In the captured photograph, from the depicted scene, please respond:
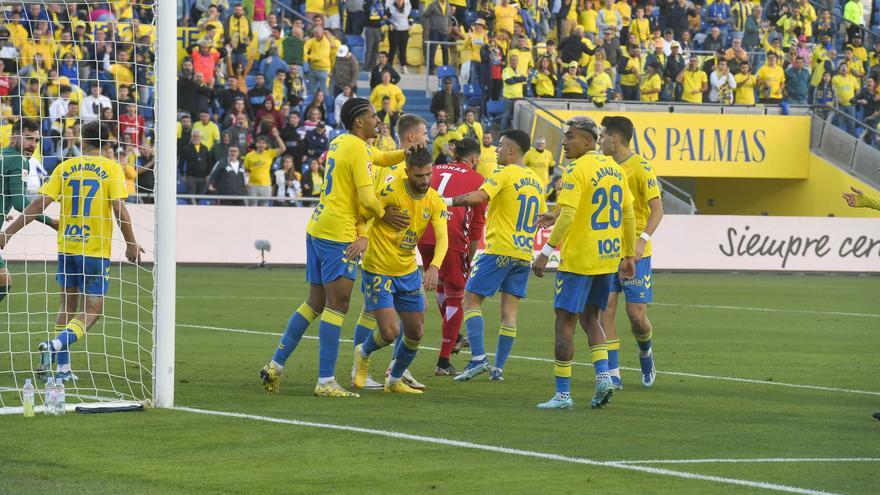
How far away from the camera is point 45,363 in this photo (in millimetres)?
10867

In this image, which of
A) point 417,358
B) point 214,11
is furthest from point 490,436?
point 214,11

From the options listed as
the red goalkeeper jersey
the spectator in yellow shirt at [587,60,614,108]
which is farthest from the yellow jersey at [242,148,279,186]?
the red goalkeeper jersey

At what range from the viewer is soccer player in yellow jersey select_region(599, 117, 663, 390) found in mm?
11078

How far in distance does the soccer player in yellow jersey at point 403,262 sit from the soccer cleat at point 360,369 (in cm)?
28

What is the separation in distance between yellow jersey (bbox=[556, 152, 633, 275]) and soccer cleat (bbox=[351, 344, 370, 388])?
1.95 m

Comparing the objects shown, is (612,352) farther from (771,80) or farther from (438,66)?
(771,80)

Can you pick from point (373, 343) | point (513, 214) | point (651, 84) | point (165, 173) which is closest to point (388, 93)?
point (651, 84)

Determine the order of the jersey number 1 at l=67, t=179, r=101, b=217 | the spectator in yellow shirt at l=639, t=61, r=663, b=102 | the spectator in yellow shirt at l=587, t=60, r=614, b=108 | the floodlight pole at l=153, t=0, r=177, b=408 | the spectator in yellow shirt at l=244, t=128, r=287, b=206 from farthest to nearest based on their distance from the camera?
the spectator in yellow shirt at l=639, t=61, r=663, b=102 → the spectator in yellow shirt at l=587, t=60, r=614, b=108 → the spectator in yellow shirt at l=244, t=128, r=287, b=206 → the jersey number 1 at l=67, t=179, r=101, b=217 → the floodlight pole at l=153, t=0, r=177, b=408

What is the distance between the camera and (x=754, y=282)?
26.4 m

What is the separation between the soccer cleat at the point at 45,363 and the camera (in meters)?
10.7

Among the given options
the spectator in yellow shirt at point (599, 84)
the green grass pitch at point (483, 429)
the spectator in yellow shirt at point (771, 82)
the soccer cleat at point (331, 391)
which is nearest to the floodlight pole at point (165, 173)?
the green grass pitch at point (483, 429)

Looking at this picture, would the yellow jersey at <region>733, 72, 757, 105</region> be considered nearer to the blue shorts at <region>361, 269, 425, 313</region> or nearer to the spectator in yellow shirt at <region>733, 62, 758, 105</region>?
the spectator in yellow shirt at <region>733, 62, 758, 105</region>

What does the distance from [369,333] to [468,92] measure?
21.5 meters

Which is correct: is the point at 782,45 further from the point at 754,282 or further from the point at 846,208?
the point at 754,282
